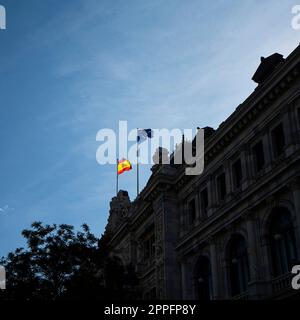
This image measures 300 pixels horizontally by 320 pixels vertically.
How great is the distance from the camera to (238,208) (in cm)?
3209

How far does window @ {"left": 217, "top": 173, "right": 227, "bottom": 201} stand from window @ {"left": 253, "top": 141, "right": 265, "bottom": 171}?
344cm

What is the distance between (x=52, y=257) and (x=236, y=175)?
11.4 m

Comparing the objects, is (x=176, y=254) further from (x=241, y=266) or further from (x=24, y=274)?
(x=24, y=274)

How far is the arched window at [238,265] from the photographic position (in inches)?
1251

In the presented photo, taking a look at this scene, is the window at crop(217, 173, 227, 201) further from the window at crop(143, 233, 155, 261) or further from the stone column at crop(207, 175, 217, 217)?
the window at crop(143, 233, 155, 261)

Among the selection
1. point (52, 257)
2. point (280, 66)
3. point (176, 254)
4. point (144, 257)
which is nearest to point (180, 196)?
point (176, 254)

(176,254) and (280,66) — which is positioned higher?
(280,66)

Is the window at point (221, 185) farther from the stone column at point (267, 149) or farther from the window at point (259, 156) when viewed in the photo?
the stone column at point (267, 149)

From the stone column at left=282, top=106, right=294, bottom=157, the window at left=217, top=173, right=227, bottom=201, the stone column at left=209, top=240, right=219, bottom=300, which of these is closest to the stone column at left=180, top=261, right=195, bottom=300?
the stone column at left=209, top=240, right=219, bottom=300

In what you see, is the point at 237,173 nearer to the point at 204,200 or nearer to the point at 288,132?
the point at 204,200

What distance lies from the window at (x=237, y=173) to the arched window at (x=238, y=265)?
119 inches

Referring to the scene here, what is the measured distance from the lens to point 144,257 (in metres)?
44.6

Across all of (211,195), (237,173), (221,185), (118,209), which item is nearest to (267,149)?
(237,173)

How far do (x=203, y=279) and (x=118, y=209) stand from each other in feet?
60.8
